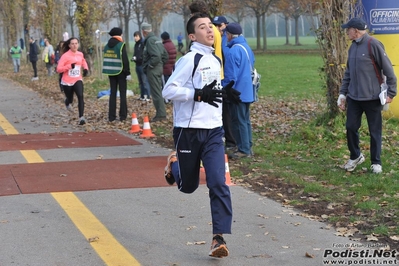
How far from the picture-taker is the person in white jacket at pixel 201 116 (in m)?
6.11

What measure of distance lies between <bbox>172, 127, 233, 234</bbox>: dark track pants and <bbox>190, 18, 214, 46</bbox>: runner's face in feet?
2.53

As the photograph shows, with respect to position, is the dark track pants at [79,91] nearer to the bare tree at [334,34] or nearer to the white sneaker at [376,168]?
the bare tree at [334,34]

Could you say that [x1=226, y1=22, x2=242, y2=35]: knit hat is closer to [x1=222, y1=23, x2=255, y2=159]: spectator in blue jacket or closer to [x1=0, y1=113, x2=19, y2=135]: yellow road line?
[x1=222, y1=23, x2=255, y2=159]: spectator in blue jacket

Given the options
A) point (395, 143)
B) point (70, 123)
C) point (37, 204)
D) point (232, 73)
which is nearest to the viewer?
point (37, 204)

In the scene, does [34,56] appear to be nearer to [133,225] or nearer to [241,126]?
[241,126]

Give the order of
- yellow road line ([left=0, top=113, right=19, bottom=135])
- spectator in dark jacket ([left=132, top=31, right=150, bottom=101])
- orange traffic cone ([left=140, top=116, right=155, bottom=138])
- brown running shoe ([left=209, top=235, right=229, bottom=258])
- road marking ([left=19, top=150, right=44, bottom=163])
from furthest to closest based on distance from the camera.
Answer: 1. spectator in dark jacket ([left=132, top=31, right=150, bottom=101])
2. yellow road line ([left=0, top=113, right=19, bottom=135])
3. orange traffic cone ([left=140, top=116, right=155, bottom=138])
4. road marking ([left=19, top=150, right=44, bottom=163])
5. brown running shoe ([left=209, top=235, right=229, bottom=258])

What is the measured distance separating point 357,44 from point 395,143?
3.32 m

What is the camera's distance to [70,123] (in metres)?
16.2

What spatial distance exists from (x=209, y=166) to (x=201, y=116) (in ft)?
1.44

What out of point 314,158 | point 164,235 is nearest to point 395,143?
point 314,158

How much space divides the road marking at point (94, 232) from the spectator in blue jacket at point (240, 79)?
10.6 feet

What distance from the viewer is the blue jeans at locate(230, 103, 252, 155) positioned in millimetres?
10961

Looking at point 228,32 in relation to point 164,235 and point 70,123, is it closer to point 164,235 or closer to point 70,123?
point 164,235

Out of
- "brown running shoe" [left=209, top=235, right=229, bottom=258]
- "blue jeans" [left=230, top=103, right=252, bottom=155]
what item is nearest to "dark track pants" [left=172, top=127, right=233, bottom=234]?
"brown running shoe" [left=209, top=235, right=229, bottom=258]
